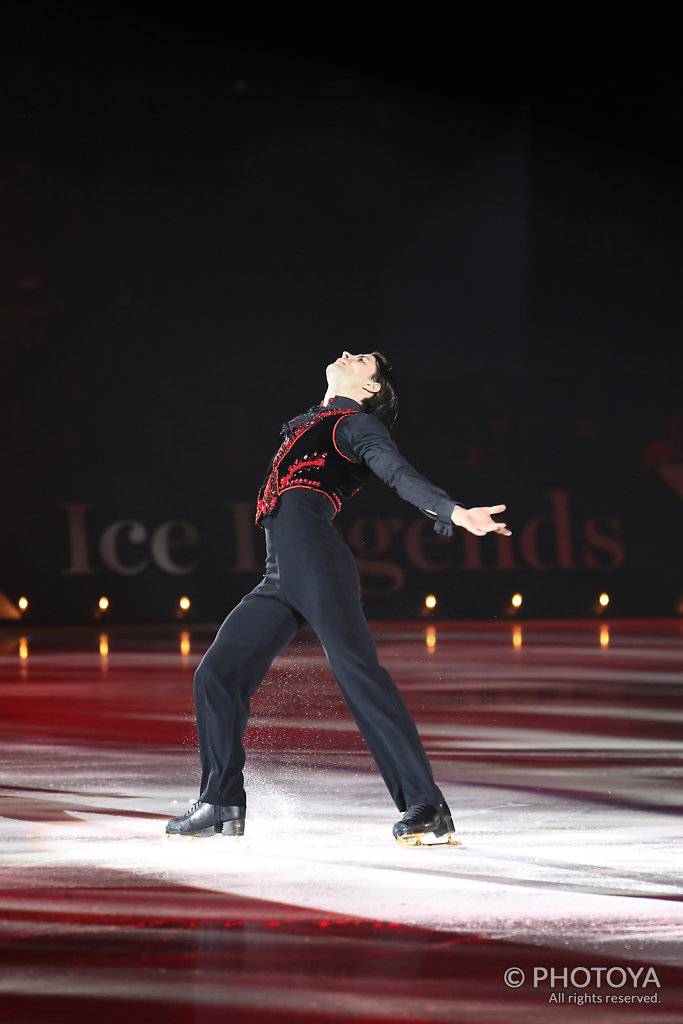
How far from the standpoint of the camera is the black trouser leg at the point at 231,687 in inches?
187

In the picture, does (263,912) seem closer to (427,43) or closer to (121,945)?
(121,945)

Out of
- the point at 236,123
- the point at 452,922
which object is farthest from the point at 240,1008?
the point at 236,123

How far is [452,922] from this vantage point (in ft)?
12.2

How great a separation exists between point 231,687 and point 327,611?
386 millimetres

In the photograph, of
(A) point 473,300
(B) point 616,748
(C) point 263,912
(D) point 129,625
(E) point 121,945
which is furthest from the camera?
(A) point 473,300

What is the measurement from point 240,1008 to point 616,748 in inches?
171

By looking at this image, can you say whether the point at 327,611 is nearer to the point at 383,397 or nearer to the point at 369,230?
the point at 383,397

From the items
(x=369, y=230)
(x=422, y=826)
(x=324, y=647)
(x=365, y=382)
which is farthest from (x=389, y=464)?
(x=369, y=230)

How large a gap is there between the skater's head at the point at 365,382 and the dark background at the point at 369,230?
1285cm

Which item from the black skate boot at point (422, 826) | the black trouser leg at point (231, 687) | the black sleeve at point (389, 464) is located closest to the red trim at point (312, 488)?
the black sleeve at point (389, 464)

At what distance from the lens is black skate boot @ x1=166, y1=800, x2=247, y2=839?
187 inches

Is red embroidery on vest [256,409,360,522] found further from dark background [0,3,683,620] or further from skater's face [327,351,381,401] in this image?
dark background [0,3,683,620]

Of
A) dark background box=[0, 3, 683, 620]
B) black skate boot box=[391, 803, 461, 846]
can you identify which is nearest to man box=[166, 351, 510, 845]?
black skate boot box=[391, 803, 461, 846]

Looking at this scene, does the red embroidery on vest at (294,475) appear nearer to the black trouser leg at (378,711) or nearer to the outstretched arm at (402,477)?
the outstretched arm at (402,477)
